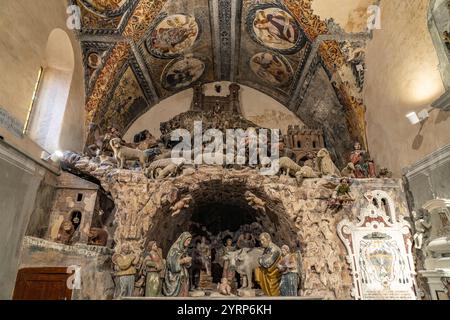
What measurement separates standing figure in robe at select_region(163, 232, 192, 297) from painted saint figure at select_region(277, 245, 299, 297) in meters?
2.75

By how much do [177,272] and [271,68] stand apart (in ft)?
29.1

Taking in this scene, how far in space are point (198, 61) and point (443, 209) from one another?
33.7ft

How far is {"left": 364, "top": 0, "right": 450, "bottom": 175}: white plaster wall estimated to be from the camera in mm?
7008

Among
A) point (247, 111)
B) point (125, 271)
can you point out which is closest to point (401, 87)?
point (247, 111)

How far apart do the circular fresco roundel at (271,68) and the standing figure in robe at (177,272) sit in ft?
25.5

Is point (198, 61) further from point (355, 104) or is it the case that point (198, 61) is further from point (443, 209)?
point (443, 209)

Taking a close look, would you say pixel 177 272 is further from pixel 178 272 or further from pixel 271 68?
pixel 271 68

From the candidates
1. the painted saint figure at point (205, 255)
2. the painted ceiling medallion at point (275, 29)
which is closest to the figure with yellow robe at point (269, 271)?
the painted saint figure at point (205, 255)

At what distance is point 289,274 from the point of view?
822 centimetres

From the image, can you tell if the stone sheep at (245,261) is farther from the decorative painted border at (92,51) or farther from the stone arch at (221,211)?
the decorative painted border at (92,51)

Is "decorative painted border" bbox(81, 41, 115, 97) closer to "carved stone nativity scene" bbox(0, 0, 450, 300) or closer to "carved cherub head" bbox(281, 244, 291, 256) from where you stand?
"carved stone nativity scene" bbox(0, 0, 450, 300)

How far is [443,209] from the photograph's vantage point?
21.3 ft

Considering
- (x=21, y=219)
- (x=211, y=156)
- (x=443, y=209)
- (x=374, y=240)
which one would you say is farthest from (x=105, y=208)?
(x=443, y=209)
